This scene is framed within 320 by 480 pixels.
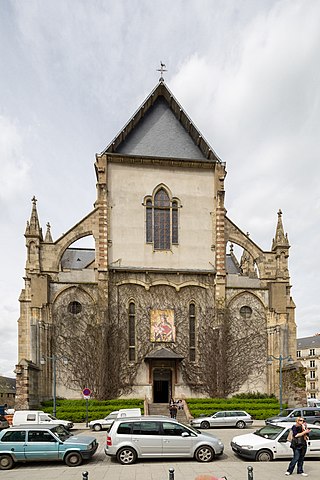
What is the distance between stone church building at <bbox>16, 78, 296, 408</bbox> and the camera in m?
33.2

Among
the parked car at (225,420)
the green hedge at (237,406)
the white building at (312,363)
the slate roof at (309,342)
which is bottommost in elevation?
the white building at (312,363)

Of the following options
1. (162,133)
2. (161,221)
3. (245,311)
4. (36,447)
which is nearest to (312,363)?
(245,311)

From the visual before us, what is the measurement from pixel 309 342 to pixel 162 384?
57.1 m

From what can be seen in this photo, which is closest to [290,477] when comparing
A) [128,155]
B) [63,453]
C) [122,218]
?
[63,453]

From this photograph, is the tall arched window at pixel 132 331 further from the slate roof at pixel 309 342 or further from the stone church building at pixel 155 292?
the slate roof at pixel 309 342

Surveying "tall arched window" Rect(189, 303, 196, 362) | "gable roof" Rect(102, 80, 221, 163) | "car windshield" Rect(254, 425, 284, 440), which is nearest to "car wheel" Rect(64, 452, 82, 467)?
"car windshield" Rect(254, 425, 284, 440)

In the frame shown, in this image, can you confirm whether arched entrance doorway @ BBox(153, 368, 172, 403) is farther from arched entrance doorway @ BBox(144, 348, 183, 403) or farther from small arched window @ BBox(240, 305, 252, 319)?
small arched window @ BBox(240, 305, 252, 319)

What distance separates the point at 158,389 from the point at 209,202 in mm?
15048

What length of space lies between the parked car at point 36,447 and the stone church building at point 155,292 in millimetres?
16226

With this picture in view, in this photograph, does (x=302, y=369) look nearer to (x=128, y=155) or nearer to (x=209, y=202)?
(x=209, y=202)

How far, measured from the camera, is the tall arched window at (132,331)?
1341 inches

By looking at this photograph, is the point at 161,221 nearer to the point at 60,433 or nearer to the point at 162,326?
the point at 162,326

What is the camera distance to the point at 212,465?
14.7 metres

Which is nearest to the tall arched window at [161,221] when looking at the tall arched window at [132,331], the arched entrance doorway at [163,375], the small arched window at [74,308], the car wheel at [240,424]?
the tall arched window at [132,331]
